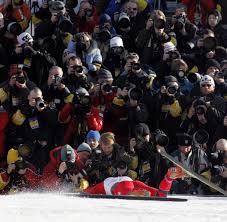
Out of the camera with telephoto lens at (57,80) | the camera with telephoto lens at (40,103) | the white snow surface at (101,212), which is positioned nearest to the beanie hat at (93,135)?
the camera with telephoto lens at (40,103)

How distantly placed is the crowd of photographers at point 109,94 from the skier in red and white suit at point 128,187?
0.74 m

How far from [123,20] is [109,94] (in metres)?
1.59

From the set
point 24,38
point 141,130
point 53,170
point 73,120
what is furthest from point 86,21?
point 53,170

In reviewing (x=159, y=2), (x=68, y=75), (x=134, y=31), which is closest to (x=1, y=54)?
(x=68, y=75)

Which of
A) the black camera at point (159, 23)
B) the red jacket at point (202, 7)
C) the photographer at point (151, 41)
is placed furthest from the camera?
the red jacket at point (202, 7)

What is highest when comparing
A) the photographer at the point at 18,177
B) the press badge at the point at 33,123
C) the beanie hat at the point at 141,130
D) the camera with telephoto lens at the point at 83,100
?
the camera with telephoto lens at the point at 83,100

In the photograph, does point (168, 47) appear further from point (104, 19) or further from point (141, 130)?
point (141, 130)

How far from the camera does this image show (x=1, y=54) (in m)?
11.0

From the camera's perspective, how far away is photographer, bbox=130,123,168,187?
30.3ft

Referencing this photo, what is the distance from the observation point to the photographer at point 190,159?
9016 millimetres

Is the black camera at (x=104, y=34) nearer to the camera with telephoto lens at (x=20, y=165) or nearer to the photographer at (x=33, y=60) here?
the photographer at (x=33, y=60)

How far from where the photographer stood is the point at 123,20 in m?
11.3

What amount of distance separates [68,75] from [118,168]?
1.89 meters

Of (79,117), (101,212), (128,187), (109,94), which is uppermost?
(101,212)
